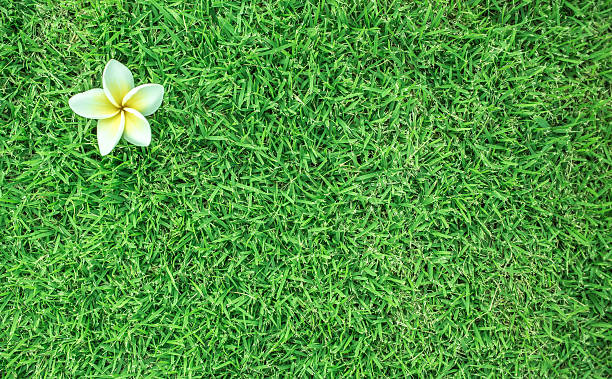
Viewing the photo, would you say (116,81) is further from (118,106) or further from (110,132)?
(110,132)

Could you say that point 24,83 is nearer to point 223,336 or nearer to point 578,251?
point 223,336

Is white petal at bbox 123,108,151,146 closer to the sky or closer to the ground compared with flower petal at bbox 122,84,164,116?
closer to the ground

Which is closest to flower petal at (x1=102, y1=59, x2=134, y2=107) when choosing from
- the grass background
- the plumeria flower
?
the plumeria flower

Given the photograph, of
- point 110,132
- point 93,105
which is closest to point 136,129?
point 110,132

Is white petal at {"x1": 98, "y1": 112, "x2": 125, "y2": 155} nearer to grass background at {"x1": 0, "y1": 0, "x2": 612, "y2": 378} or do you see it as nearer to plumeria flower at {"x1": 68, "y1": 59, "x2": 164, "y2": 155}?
plumeria flower at {"x1": 68, "y1": 59, "x2": 164, "y2": 155}

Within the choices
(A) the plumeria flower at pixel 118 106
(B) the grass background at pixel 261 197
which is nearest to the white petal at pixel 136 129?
(A) the plumeria flower at pixel 118 106

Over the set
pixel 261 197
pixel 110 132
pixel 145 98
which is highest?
pixel 145 98

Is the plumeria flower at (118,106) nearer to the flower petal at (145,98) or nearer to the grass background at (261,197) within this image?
the flower petal at (145,98)

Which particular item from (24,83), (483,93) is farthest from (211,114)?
(483,93)

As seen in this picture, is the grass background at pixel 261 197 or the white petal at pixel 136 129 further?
the grass background at pixel 261 197
